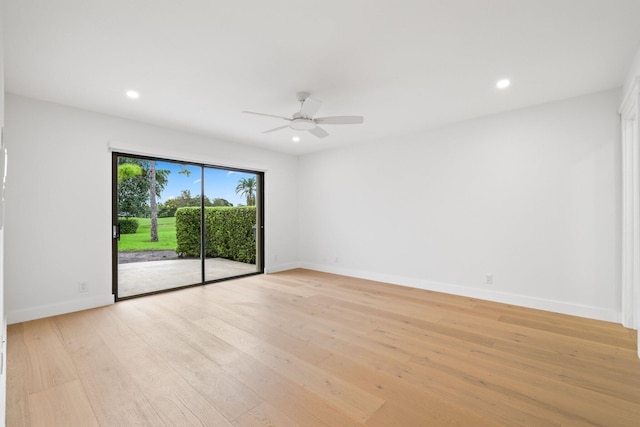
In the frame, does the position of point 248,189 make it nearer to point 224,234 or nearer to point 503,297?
point 224,234

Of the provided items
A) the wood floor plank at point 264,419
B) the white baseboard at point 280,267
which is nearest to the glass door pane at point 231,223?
the white baseboard at point 280,267

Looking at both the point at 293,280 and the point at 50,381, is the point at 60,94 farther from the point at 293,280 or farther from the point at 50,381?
the point at 293,280

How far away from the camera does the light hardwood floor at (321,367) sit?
5.57 feet

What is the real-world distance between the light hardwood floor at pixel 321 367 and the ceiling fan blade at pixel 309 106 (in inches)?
91.5

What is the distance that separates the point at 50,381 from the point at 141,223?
2632mm

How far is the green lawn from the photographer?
4096mm

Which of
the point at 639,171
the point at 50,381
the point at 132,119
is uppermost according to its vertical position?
the point at 132,119

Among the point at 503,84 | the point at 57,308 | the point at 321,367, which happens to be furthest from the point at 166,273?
the point at 503,84

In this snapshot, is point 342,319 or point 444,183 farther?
point 444,183

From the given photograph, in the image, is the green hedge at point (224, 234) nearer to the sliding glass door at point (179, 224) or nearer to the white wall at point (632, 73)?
the sliding glass door at point (179, 224)

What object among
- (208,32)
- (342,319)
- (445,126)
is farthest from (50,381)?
(445,126)

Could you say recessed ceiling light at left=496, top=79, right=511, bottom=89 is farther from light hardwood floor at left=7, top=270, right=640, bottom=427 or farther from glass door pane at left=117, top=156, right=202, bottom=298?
glass door pane at left=117, top=156, right=202, bottom=298

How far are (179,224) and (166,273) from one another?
934mm

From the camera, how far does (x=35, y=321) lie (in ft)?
10.4
